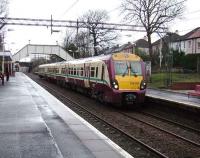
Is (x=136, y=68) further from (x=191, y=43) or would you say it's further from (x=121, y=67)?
(x=191, y=43)

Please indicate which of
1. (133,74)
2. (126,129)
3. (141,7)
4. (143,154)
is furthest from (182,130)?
(141,7)

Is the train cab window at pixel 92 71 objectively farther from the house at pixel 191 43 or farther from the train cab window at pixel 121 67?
the house at pixel 191 43

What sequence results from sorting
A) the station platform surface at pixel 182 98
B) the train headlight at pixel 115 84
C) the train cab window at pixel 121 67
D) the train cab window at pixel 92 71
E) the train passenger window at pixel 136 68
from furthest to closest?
the train cab window at pixel 92 71
the train passenger window at pixel 136 68
the train cab window at pixel 121 67
the train headlight at pixel 115 84
the station platform surface at pixel 182 98

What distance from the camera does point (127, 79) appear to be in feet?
72.1

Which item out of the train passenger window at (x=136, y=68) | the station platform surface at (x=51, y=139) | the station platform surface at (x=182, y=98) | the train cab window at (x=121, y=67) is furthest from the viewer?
the train passenger window at (x=136, y=68)

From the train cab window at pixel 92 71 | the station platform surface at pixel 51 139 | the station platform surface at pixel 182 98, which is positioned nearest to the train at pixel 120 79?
the train cab window at pixel 92 71

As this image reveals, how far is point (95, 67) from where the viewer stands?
82.4 feet

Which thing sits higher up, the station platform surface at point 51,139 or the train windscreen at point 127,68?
the train windscreen at point 127,68

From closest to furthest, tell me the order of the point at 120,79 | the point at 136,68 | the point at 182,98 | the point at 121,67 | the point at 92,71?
1. the point at 120,79
2. the point at 121,67
3. the point at 136,68
4. the point at 182,98
5. the point at 92,71

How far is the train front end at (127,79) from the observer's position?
854 inches

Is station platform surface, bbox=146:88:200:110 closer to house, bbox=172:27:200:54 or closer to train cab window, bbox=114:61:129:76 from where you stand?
train cab window, bbox=114:61:129:76

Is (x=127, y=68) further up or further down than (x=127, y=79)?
further up

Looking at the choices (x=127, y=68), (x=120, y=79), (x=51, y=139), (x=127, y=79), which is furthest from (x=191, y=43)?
(x=51, y=139)

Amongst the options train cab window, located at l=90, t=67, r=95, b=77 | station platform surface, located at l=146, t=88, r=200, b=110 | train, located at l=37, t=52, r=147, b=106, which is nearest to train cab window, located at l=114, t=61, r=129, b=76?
train, located at l=37, t=52, r=147, b=106
